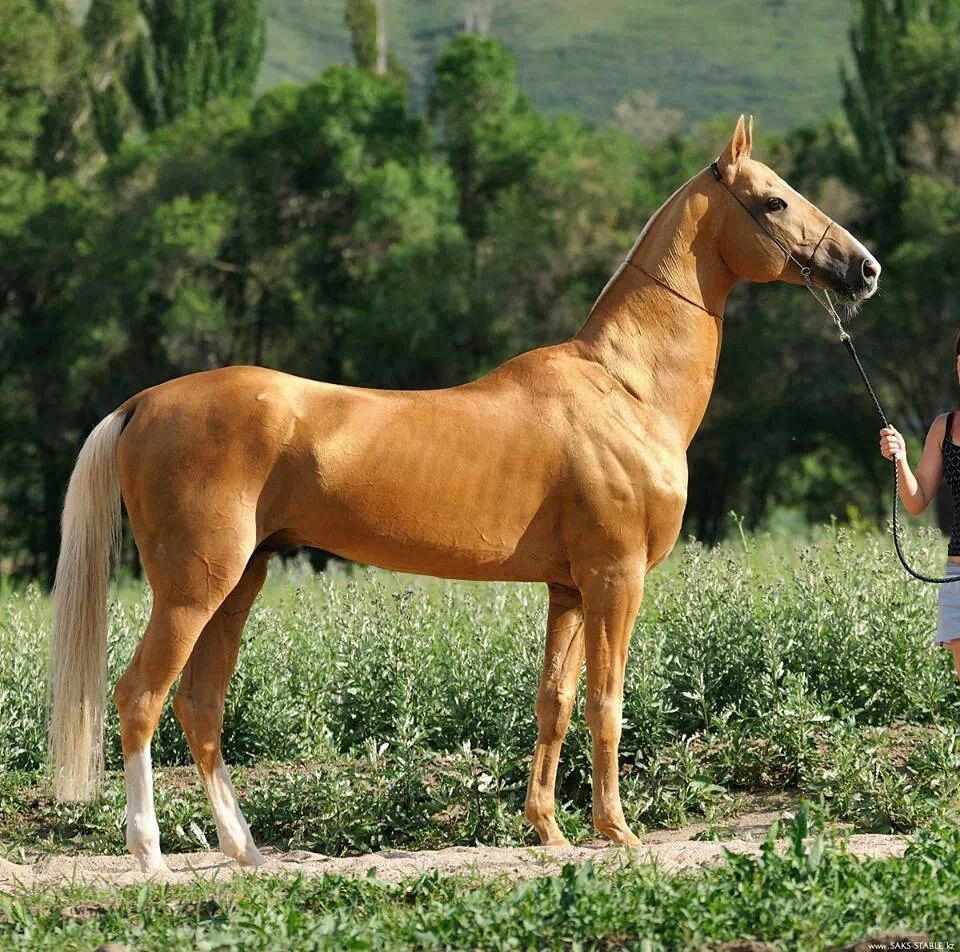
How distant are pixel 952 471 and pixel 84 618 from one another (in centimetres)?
335

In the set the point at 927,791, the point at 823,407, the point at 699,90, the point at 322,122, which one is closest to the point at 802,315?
the point at 823,407

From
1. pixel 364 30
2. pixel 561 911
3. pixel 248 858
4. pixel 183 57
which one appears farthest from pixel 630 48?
pixel 561 911

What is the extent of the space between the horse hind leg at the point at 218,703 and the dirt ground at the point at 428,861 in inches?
4.3

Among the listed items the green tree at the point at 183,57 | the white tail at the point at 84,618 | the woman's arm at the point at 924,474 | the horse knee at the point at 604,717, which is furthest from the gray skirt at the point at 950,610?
the green tree at the point at 183,57

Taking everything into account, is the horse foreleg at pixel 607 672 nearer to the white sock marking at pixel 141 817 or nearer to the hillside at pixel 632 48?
the white sock marking at pixel 141 817

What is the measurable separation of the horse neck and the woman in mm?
762

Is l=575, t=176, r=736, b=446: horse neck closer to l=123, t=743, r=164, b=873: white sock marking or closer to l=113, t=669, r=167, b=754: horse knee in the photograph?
l=113, t=669, r=167, b=754: horse knee

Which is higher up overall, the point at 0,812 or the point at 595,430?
the point at 595,430

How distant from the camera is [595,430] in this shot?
5.44 m

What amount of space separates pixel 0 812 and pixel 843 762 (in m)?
3.69

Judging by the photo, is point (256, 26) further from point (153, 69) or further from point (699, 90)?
point (699, 90)

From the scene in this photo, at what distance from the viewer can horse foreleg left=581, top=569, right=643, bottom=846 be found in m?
5.34

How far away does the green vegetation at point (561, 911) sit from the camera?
13.0ft

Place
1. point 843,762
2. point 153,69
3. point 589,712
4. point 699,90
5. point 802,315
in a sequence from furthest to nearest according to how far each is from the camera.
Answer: point 699,90 → point 153,69 → point 802,315 → point 843,762 → point 589,712
